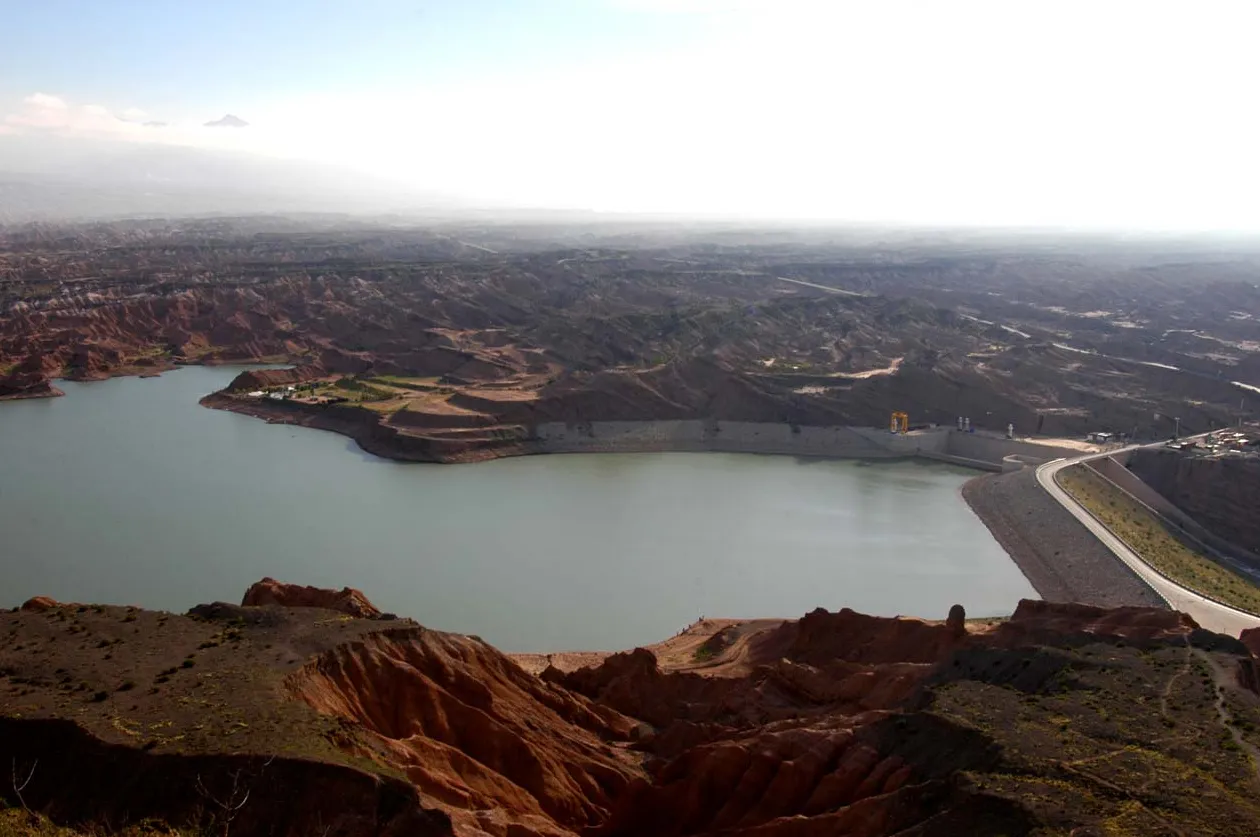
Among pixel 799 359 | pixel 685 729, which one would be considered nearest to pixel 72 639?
pixel 685 729

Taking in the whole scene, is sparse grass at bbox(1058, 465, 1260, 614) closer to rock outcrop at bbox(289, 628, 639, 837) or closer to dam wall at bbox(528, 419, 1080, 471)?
dam wall at bbox(528, 419, 1080, 471)

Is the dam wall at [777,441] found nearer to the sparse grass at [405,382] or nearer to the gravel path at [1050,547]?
the gravel path at [1050,547]

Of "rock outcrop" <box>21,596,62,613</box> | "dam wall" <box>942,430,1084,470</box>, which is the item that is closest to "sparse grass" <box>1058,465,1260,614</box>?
"dam wall" <box>942,430,1084,470</box>

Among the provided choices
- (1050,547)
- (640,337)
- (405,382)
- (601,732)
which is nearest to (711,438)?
(640,337)

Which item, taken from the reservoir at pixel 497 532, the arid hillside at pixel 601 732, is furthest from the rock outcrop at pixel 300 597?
the reservoir at pixel 497 532

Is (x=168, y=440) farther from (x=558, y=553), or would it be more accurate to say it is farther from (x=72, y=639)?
(x=72, y=639)

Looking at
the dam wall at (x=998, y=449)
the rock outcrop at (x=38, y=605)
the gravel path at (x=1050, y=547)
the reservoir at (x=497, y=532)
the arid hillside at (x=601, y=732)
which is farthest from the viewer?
the dam wall at (x=998, y=449)

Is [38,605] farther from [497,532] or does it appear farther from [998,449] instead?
[998,449]
